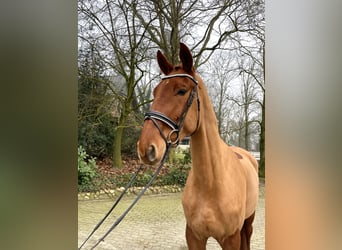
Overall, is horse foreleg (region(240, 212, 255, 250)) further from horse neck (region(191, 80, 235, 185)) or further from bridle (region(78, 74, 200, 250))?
bridle (region(78, 74, 200, 250))

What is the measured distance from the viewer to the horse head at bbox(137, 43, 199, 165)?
3.83ft

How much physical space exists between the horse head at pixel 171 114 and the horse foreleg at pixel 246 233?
0.43 metres

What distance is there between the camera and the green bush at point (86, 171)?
1389 millimetres

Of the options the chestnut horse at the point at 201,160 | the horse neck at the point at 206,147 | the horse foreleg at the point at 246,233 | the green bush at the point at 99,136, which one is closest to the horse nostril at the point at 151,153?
the chestnut horse at the point at 201,160

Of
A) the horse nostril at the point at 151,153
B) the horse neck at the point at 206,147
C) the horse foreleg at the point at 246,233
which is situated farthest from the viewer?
the horse foreleg at the point at 246,233

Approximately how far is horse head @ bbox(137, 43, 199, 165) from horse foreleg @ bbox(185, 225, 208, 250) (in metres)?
0.35

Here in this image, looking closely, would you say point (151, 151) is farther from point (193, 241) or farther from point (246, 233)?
point (246, 233)

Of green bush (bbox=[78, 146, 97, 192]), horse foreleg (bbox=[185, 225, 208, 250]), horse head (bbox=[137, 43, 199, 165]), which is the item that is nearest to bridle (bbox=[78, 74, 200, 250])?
horse head (bbox=[137, 43, 199, 165])

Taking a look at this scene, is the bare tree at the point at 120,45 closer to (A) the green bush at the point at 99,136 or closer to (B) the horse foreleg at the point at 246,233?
(A) the green bush at the point at 99,136

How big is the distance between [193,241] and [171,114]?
0.52 meters

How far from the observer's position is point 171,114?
1.18 meters

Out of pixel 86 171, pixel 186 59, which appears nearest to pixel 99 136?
pixel 86 171

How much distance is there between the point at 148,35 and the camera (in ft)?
4.70
